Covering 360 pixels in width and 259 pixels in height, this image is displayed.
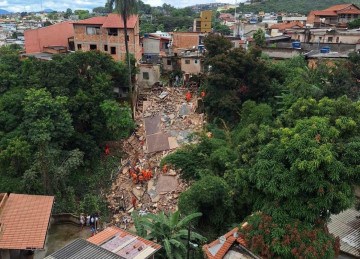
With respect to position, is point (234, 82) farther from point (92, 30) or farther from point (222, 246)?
point (92, 30)

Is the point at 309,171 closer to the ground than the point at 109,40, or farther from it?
closer to the ground

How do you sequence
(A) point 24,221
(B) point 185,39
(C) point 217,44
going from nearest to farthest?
(A) point 24,221 → (C) point 217,44 → (B) point 185,39

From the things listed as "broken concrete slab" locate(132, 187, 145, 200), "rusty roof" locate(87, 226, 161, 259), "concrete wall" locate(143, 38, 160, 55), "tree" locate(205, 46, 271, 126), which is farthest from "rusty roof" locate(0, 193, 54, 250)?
"concrete wall" locate(143, 38, 160, 55)

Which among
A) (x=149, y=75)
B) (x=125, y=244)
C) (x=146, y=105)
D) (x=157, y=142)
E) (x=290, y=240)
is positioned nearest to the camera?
(x=290, y=240)

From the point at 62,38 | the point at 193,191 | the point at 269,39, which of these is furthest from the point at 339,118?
the point at 62,38

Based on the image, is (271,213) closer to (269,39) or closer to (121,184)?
(121,184)

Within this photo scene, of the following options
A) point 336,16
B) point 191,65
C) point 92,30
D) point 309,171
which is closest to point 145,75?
point 191,65

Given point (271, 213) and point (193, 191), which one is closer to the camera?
point (271, 213)

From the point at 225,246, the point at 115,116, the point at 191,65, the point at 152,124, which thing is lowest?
the point at 225,246
